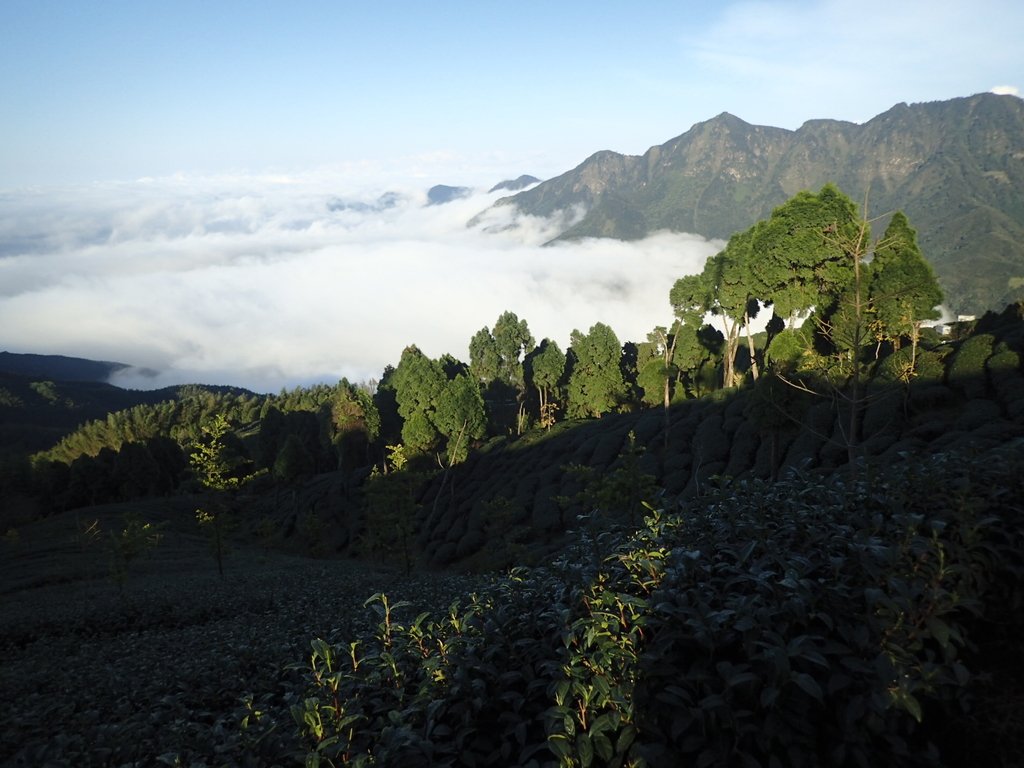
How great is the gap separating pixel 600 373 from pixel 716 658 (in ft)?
200

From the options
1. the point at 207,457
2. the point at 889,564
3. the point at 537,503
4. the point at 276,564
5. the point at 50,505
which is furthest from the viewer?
the point at 50,505

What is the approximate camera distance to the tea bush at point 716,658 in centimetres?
407

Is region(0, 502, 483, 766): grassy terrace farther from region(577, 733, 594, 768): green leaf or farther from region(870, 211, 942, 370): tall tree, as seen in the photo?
region(870, 211, 942, 370): tall tree

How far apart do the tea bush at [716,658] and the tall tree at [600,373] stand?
58487mm

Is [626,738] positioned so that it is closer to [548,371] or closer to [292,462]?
[548,371]

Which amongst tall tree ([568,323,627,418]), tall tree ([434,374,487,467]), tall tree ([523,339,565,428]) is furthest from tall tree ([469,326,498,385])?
tall tree ([434,374,487,467])

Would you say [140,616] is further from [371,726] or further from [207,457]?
[371,726]

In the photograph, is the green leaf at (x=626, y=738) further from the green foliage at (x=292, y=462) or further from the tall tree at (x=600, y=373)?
the green foliage at (x=292, y=462)

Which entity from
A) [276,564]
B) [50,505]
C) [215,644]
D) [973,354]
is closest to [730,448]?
[973,354]

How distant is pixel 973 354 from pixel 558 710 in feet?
104

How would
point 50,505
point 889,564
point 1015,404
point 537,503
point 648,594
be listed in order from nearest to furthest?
1. point 889,564
2. point 648,594
3. point 1015,404
4. point 537,503
5. point 50,505

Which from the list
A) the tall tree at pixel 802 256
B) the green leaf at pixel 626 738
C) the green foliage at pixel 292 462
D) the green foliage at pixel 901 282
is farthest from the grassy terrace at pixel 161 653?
the tall tree at pixel 802 256

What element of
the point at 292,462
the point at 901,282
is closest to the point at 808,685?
the point at 901,282

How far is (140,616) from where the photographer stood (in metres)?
23.9
